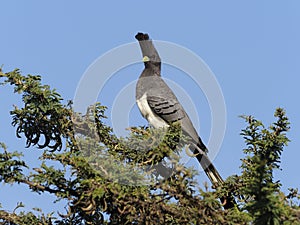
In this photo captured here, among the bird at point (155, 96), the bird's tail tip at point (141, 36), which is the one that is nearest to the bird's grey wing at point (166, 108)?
the bird at point (155, 96)

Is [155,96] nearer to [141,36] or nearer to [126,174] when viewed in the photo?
[141,36]

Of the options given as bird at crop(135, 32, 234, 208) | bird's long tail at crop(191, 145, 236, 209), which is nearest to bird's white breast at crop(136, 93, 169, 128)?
bird at crop(135, 32, 234, 208)

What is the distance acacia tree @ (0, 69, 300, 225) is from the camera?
555 cm

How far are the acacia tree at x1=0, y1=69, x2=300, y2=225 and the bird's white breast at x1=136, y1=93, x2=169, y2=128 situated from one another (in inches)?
97.0

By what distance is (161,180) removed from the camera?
6391mm

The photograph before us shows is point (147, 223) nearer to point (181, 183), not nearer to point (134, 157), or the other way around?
point (181, 183)

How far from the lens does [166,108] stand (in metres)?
10.0

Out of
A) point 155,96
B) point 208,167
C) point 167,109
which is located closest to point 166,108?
point 167,109

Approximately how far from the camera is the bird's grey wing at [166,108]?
9922mm

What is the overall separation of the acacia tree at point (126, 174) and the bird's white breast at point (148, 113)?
246cm

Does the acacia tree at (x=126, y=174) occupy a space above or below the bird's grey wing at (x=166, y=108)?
below

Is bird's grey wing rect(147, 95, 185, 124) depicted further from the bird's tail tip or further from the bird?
the bird's tail tip

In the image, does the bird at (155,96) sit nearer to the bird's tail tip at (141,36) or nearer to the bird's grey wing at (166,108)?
the bird's grey wing at (166,108)

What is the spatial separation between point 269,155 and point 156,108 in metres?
3.62
